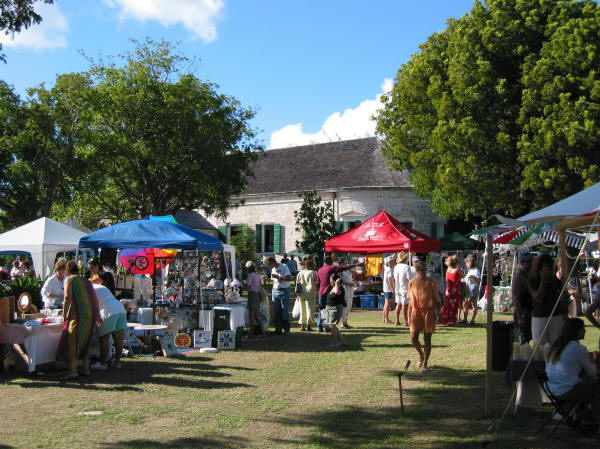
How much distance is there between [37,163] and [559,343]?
25.2m

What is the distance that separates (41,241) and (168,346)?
7.40 meters

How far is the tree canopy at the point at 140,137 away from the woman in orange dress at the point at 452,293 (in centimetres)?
1380

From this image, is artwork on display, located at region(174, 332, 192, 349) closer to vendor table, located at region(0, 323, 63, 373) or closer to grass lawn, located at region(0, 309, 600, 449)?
grass lawn, located at region(0, 309, 600, 449)

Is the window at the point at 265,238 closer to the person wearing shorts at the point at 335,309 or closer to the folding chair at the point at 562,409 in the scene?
the person wearing shorts at the point at 335,309

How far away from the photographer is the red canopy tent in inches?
591

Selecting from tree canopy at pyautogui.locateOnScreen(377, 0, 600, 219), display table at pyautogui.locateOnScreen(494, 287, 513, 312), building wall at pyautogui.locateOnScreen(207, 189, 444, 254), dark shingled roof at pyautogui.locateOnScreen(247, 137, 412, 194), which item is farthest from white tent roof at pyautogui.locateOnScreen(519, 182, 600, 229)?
dark shingled roof at pyautogui.locateOnScreen(247, 137, 412, 194)

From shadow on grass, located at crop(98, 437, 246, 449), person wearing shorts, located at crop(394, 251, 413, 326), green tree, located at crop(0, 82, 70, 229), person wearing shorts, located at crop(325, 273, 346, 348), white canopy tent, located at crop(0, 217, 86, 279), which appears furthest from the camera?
green tree, located at crop(0, 82, 70, 229)

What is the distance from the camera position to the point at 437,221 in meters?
30.6

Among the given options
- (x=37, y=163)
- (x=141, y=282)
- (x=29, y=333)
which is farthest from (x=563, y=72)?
(x=37, y=163)

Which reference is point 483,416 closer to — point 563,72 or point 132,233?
point 132,233

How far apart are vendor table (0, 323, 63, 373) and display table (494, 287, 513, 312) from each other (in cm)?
1263

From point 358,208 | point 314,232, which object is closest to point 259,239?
point 358,208

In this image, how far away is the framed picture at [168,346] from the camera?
1020 cm

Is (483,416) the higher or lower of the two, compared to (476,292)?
lower
